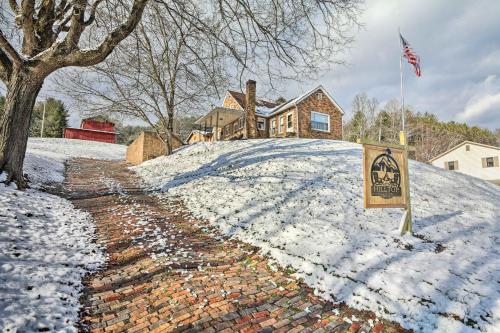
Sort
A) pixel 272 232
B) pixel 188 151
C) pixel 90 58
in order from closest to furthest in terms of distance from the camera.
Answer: pixel 272 232 < pixel 90 58 < pixel 188 151

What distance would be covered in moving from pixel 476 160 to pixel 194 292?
40.3 m

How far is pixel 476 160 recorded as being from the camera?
108ft

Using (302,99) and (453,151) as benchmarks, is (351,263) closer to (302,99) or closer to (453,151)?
(302,99)

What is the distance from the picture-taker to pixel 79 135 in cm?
4153

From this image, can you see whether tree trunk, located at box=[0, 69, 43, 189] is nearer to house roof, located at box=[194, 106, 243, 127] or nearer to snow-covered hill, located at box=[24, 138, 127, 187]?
snow-covered hill, located at box=[24, 138, 127, 187]

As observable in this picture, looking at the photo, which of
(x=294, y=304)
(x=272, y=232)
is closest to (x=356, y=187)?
(x=272, y=232)

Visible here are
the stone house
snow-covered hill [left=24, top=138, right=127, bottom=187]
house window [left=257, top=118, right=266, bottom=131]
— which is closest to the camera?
snow-covered hill [left=24, top=138, right=127, bottom=187]

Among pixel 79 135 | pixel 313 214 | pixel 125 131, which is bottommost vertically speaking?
pixel 313 214

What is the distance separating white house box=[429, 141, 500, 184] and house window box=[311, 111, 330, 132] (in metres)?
19.2

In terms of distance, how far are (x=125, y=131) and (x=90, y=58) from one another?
63330 millimetres

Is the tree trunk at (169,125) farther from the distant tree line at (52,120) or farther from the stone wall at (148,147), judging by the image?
the distant tree line at (52,120)

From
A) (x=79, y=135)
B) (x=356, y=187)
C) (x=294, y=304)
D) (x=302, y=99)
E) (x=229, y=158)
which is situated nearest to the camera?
(x=294, y=304)

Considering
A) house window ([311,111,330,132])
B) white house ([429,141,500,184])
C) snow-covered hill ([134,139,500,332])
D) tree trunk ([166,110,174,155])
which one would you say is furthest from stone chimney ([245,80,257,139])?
white house ([429,141,500,184])

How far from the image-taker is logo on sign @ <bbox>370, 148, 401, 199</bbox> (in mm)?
5863
